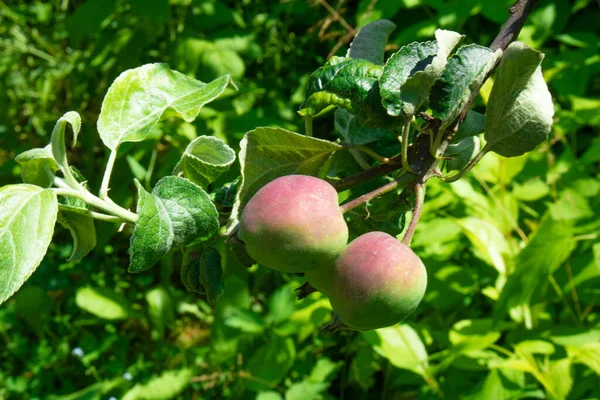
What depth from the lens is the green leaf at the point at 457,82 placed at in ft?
1.51

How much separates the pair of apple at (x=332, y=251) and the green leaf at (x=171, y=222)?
50mm

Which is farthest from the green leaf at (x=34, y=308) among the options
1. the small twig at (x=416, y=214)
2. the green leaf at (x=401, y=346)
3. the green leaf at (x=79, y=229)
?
the small twig at (x=416, y=214)

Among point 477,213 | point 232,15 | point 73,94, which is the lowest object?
point 73,94

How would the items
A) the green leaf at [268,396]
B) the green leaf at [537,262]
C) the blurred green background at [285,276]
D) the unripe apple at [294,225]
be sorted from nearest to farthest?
the unripe apple at [294,225] → the green leaf at [537,262] → the blurred green background at [285,276] → the green leaf at [268,396]

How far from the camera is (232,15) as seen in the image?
1.73 metres

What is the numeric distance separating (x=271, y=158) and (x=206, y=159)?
0.21 feet

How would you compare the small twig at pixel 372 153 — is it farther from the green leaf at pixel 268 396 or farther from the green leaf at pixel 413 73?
the green leaf at pixel 268 396

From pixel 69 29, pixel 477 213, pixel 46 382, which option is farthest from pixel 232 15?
pixel 46 382

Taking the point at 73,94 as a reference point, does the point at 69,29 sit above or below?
above

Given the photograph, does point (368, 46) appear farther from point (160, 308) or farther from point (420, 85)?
point (160, 308)

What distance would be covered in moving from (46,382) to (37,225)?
1772 millimetres

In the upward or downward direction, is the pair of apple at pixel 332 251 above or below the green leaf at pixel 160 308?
above

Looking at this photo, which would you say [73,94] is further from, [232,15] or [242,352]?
[242,352]

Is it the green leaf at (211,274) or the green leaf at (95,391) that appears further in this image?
the green leaf at (95,391)
